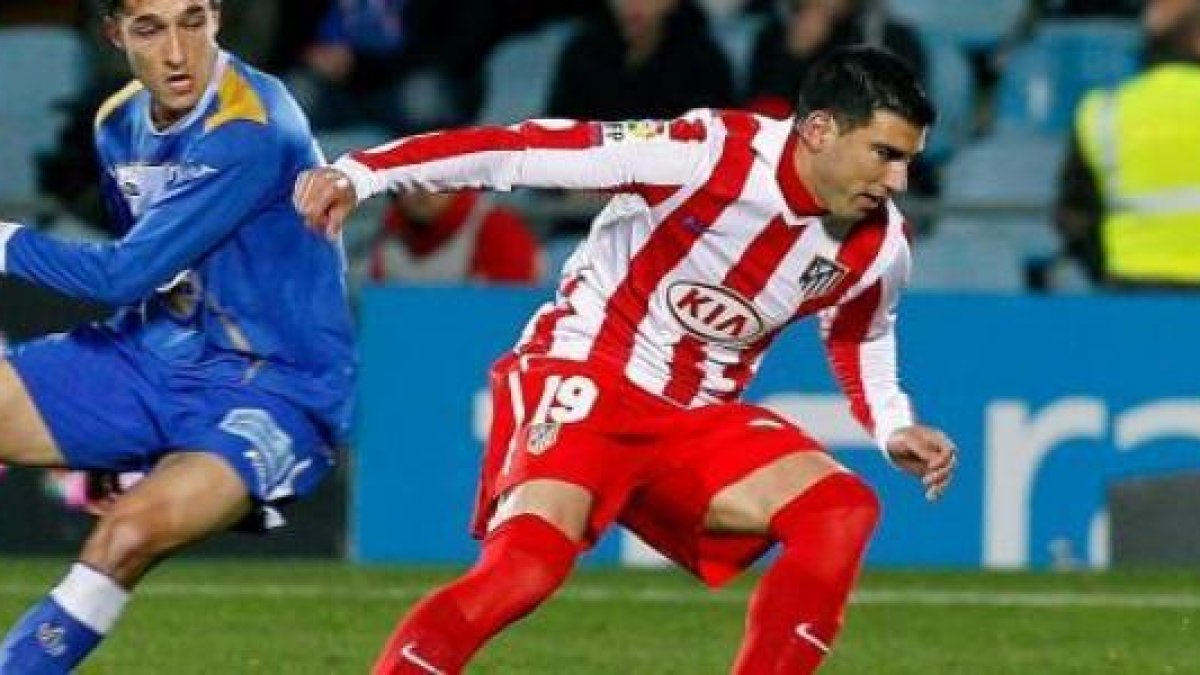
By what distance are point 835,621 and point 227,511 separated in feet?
4.43

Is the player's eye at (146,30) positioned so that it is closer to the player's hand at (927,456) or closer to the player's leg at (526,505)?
the player's leg at (526,505)

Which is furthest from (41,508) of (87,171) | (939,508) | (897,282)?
(897,282)

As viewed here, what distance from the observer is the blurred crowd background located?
12602mm

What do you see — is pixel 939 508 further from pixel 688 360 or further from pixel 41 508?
pixel 688 360

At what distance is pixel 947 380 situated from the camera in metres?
12.4

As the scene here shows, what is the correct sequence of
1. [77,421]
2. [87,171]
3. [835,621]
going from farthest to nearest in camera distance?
→ [87,171] < [77,421] < [835,621]

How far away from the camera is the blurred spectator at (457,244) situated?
1303cm

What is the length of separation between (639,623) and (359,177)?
381 cm

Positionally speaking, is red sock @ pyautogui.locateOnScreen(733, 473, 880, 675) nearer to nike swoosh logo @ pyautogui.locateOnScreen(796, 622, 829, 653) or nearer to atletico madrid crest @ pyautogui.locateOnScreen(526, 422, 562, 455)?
nike swoosh logo @ pyautogui.locateOnScreen(796, 622, 829, 653)

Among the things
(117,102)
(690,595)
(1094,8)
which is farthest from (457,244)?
(117,102)

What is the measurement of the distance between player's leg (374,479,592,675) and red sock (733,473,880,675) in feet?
1.38

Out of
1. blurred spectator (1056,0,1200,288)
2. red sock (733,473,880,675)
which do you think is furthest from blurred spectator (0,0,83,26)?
red sock (733,473,880,675)

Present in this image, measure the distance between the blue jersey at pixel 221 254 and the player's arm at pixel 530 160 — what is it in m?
0.69

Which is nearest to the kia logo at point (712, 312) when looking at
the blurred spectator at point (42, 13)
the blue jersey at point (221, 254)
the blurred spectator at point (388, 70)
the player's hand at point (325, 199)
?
the blue jersey at point (221, 254)
